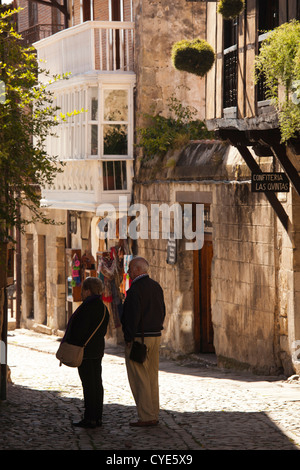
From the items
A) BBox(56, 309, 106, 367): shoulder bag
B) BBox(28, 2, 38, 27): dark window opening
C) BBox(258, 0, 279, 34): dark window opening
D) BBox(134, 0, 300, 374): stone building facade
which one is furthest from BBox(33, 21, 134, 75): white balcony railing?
BBox(56, 309, 106, 367): shoulder bag

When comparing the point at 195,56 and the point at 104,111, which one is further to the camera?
the point at 104,111

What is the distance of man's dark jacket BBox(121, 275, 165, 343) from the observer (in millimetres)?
8867

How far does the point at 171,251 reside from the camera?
57.9ft

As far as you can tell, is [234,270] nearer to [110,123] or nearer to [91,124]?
[110,123]

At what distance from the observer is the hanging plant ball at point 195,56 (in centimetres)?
1491

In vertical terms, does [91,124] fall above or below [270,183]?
above

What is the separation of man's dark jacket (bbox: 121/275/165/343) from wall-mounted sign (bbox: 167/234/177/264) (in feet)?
27.6

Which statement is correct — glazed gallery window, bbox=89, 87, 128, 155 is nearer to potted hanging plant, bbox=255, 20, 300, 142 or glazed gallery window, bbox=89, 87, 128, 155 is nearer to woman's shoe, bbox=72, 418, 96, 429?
potted hanging plant, bbox=255, 20, 300, 142

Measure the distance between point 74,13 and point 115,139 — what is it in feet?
15.7

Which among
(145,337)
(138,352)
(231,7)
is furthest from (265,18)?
(138,352)

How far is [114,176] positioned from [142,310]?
10.8m

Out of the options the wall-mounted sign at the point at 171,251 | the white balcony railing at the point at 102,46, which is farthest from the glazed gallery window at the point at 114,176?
the wall-mounted sign at the point at 171,251

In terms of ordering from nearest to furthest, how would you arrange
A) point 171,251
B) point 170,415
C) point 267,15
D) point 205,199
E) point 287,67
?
point 170,415
point 287,67
point 267,15
point 205,199
point 171,251

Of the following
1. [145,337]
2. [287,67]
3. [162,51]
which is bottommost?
[145,337]
